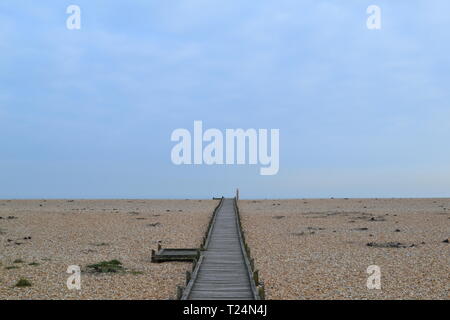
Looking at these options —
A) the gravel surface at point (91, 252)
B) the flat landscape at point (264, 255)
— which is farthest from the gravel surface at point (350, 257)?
the gravel surface at point (91, 252)

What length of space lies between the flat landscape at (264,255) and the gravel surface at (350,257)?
0.04 metres

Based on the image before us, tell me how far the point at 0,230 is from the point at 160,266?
793 inches

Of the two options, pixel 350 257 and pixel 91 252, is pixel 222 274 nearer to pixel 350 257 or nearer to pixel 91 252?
pixel 350 257

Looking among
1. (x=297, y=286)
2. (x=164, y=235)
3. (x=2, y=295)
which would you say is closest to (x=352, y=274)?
(x=297, y=286)

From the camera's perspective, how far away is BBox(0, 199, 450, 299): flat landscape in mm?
17922

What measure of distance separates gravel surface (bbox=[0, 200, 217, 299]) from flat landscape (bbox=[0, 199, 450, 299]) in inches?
2.0

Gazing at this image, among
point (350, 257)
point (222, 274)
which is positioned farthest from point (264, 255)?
point (222, 274)

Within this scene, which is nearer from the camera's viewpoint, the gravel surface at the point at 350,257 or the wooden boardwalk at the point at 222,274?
the wooden boardwalk at the point at 222,274

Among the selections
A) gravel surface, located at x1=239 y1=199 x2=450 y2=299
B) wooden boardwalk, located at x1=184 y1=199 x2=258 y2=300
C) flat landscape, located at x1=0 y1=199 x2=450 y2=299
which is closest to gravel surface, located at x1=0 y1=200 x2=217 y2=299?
flat landscape, located at x1=0 y1=199 x2=450 y2=299

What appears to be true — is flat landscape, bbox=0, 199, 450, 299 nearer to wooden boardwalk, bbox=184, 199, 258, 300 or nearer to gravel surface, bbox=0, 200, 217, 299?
gravel surface, bbox=0, 200, 217, 299

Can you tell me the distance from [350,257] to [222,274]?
374 inches

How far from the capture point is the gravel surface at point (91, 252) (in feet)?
58.7

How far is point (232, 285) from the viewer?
55.0ft

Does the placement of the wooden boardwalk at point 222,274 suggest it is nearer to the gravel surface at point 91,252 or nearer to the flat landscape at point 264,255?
the flat landscape at point 264,255
